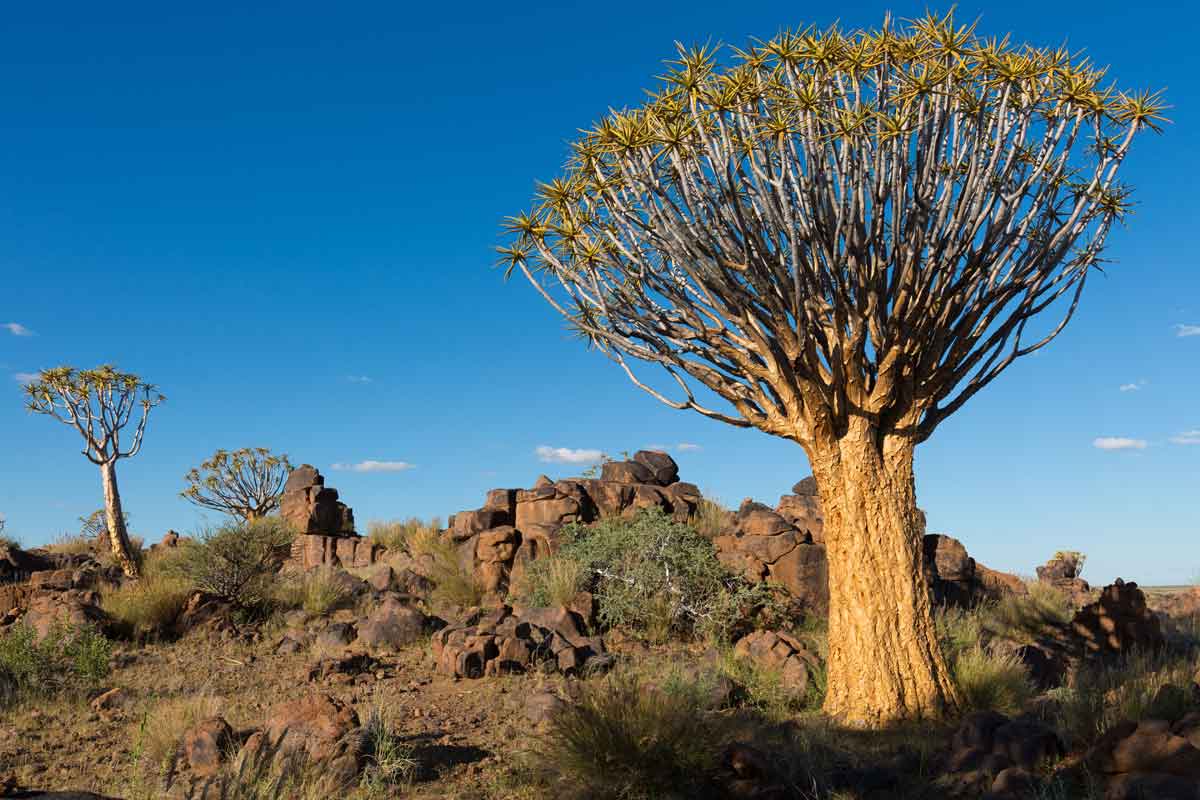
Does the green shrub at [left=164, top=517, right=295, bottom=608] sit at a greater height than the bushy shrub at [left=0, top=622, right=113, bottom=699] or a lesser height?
greater

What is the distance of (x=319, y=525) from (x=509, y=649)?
12.8 meters

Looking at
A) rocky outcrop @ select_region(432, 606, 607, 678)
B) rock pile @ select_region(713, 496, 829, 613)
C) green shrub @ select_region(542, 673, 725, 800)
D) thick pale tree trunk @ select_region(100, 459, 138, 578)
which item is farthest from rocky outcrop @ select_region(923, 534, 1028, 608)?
thick pale tree trunk @ select_region(100, 459, 138, 578)

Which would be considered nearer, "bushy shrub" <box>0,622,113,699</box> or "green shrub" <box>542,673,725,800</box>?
"green shrub" <box>542,673,725,800</box>

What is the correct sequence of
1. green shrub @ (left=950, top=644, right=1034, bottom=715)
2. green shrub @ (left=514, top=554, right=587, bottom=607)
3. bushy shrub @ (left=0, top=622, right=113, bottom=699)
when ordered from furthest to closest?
1. green shrub @ (left=514, top=554, right=587, bottom=607)
2. bushy shrub @ (left=0, top=622, right=113, bottom=699)
3. green shrub @ (left=950, top=644, right=1034, bottom=715)

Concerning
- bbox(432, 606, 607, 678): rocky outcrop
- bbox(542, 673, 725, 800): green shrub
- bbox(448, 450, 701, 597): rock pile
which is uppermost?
bbox(448, 450, 701, 597): rock pile

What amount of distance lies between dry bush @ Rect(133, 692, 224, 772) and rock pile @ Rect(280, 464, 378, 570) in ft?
39.8

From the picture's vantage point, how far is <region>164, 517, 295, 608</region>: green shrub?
53.7ft

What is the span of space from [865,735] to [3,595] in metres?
14.4

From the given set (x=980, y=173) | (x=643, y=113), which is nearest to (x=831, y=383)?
(x=980, y=173)

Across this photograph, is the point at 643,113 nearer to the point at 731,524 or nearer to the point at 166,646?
the point at 731,524

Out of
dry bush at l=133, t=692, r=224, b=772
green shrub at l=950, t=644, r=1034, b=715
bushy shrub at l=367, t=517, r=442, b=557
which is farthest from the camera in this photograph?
bushy shrub at l=367, t=517, r=442, b=557

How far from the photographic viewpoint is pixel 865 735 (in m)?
8.90

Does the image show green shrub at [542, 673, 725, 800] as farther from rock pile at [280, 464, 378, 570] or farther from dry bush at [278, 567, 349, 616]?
rock pile at [280, 464, 378, 570]

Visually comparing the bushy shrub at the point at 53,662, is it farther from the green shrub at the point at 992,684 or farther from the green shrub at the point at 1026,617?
the green shrub at the point at 1026,617
